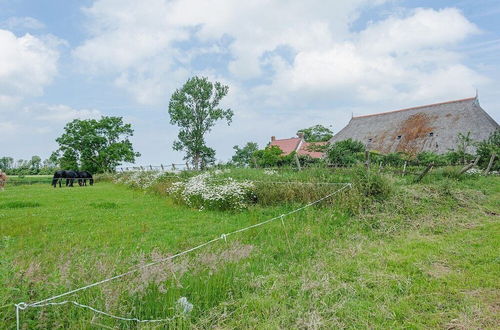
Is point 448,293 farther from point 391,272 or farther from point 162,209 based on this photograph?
point 162,209

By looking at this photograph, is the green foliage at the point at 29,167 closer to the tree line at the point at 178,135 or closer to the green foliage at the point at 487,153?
the tree line at the point at 178,135

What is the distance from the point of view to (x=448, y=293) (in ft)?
11.9

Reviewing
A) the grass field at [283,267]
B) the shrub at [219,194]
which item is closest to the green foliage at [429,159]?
the grass field at [283,267]

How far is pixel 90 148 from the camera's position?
3725cm

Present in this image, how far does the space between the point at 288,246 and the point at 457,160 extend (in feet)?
63.1

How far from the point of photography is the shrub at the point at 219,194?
355 inches

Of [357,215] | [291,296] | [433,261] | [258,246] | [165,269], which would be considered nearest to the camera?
[165,269]

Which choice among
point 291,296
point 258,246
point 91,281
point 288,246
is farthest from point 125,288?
point 288,246

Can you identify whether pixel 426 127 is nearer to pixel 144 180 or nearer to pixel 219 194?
pixel 144 180

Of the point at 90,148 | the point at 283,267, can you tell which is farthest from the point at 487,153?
the point at 90,148

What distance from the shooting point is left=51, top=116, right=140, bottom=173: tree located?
36.6 m

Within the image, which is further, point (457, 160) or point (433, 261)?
point (457, 160)

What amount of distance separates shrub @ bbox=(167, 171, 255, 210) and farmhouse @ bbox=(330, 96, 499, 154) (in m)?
19.6

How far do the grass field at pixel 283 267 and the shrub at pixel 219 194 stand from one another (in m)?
0.87
